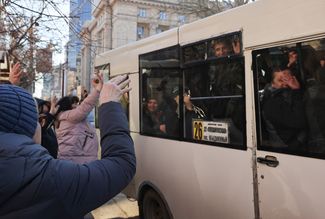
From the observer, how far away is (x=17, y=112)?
1.38 m

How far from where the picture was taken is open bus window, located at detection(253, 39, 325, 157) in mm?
2766

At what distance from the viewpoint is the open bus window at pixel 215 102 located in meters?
3.45

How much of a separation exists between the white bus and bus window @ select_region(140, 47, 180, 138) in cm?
1

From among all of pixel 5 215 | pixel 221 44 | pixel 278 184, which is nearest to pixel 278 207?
pixel 278 184

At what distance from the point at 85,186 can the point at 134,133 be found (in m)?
3.88

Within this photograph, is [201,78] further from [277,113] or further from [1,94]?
[1,94]

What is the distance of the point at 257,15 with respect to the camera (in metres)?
3.25

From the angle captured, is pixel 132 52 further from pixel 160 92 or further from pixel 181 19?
pixel 181 19

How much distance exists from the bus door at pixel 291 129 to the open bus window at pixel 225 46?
0.26 metres

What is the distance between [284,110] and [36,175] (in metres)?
2.16

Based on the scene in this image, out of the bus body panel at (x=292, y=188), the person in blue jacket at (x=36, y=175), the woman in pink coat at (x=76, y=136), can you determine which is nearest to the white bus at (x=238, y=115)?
the bus body panel at (x=292, y=188)

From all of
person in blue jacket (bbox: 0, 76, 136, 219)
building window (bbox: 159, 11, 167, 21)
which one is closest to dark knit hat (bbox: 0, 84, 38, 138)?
person in blue jacket (bbox: 0, 76, 136, 219)

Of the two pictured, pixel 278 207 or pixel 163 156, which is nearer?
pixel 278 207

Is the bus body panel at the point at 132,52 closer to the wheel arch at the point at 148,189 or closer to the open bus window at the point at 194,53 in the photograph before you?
the open bus window at the point at 194,53
